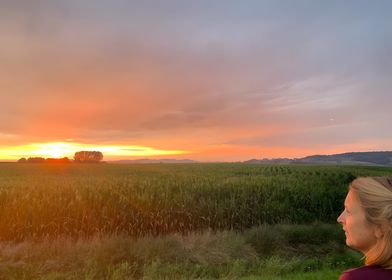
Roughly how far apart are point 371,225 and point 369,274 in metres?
0.31

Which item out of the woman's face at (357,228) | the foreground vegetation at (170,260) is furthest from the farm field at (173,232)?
the woman's face at (357,228)

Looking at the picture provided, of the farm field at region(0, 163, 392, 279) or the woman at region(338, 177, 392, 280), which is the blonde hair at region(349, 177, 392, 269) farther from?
the farm field at region(0, 163, 392, 279)

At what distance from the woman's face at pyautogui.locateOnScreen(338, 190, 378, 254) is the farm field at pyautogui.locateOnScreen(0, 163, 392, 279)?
7038 mm

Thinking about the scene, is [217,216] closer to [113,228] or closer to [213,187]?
[213,187]

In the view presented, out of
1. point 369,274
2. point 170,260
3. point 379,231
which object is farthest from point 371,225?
point 170,260

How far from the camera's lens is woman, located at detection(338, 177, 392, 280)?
2096mm

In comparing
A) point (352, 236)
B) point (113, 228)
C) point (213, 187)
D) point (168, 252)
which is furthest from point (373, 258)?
point (213, 187)

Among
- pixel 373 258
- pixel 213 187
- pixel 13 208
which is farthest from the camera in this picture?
pixel 213 187

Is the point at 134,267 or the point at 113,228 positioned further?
the point at 113,228

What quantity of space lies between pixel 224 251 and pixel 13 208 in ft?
25.2

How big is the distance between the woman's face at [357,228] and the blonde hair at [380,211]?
0.04 m

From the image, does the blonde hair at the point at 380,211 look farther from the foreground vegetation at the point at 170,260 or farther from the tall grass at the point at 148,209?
the tall grass at the point at 148,209

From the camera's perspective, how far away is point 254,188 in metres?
20.4

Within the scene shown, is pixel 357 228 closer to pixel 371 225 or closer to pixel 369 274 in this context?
pixel 371 225
